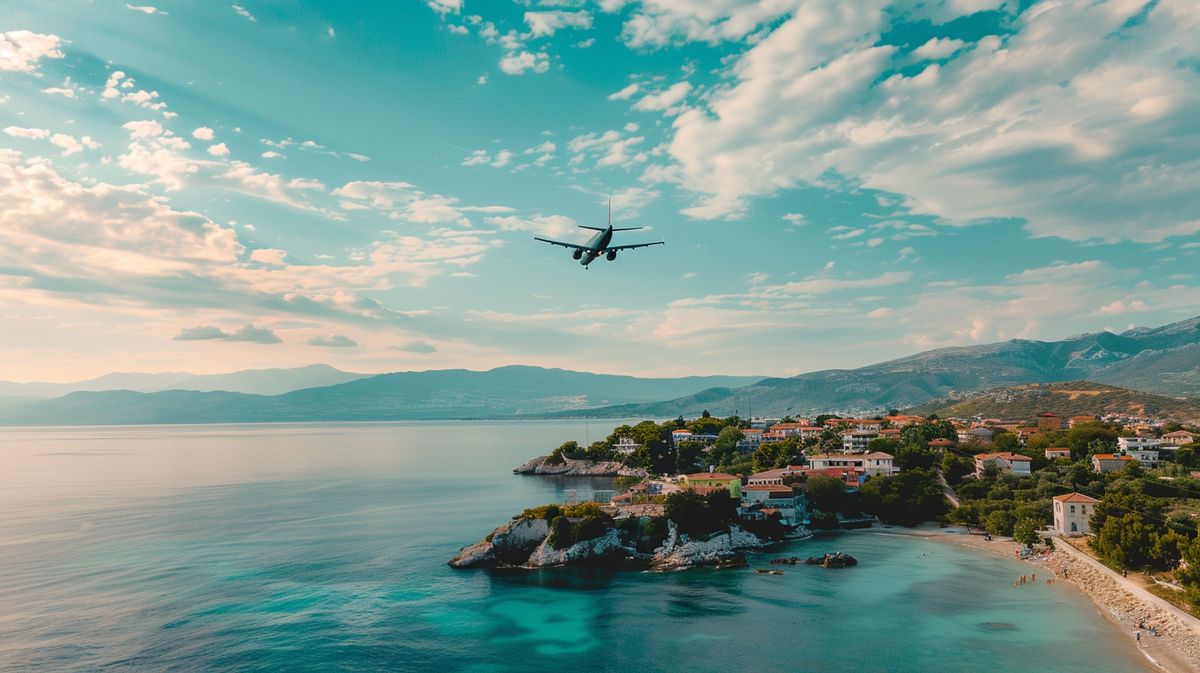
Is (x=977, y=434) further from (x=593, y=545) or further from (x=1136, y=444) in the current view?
(x=593, y=545)

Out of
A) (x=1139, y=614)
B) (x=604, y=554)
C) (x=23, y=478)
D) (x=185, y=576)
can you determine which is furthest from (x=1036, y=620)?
(x=23, y=478)

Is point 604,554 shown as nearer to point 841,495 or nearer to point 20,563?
point 841,495

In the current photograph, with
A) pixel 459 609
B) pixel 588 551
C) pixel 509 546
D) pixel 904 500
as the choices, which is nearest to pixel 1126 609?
pixel 904 500

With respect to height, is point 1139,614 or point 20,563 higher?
point 20,563

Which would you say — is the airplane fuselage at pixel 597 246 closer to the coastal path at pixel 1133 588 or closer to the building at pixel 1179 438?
the coastal path at pixel 1133 588

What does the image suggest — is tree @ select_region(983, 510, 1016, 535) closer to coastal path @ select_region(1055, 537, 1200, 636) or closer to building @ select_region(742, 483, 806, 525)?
coastal path @ select_region(1055, 537, 1200, 636)

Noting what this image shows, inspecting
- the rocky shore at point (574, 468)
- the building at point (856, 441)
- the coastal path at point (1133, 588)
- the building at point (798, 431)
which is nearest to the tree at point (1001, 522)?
the coastal path at point (1133, 588)
